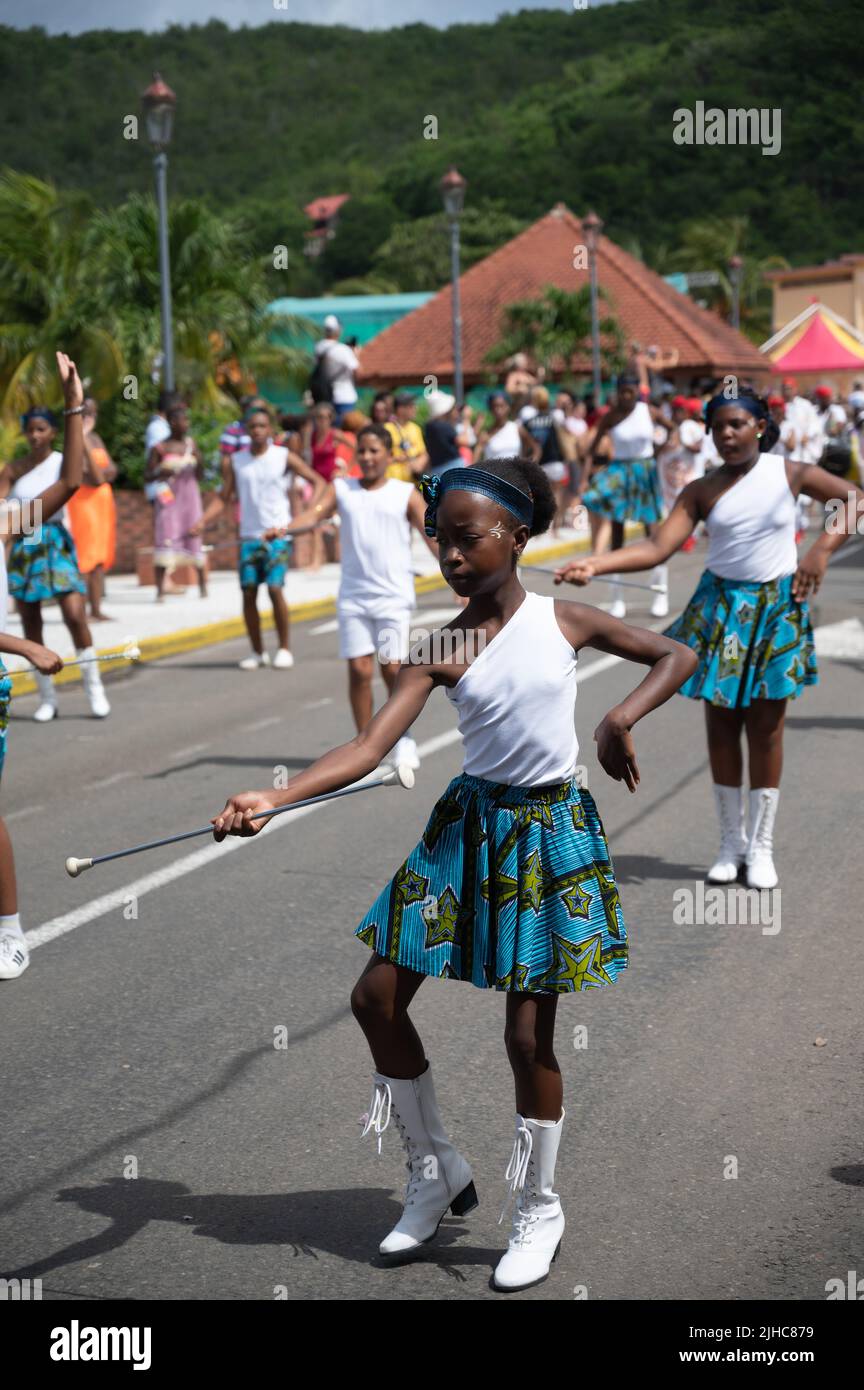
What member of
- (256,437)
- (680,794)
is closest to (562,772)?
(680,794)

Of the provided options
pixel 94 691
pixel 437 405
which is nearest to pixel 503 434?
pixel 437 405

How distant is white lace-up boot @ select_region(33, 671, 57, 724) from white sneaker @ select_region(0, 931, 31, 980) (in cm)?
576

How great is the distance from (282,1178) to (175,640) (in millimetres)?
11018

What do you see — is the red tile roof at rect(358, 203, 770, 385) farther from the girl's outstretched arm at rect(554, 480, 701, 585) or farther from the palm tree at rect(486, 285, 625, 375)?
the girl's outstretched arm at rect(554, 480, 701, 585)

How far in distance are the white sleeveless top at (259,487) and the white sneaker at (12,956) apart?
22.8ft

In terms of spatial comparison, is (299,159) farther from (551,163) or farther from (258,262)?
(258,262)

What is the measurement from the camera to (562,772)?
4062 mm

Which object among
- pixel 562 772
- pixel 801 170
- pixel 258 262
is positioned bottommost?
pixel 562 772

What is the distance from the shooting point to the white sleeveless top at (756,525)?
7.13 m

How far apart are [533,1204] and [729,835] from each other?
3464 millimetres

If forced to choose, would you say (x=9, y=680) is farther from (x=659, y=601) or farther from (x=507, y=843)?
(x=659, y=601)

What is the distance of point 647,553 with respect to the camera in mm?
6320

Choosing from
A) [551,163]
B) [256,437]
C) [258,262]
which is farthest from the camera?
[551,163]

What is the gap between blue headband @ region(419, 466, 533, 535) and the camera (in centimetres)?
399
